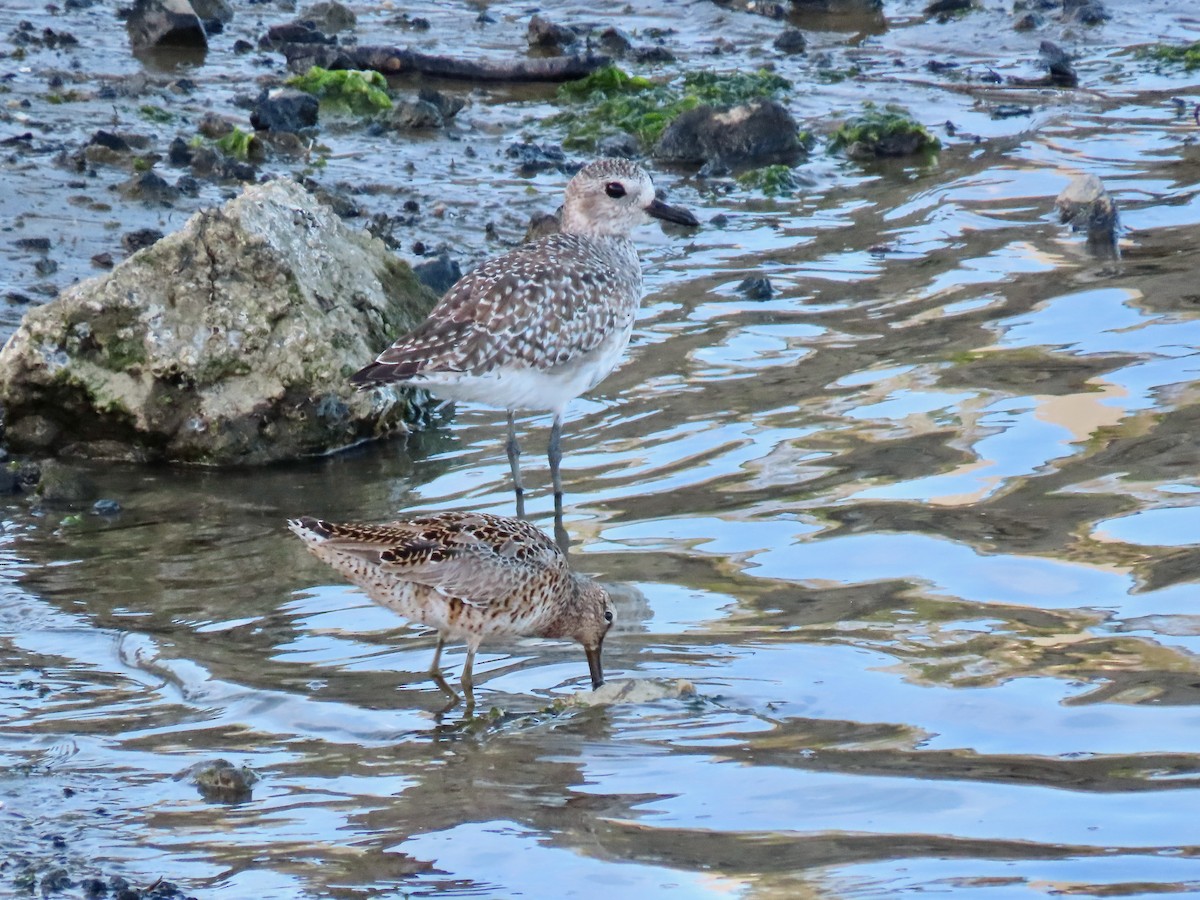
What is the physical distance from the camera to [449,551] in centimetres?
729

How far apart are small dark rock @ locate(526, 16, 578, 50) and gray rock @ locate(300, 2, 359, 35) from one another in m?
1.91

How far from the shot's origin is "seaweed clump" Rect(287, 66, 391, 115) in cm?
1599

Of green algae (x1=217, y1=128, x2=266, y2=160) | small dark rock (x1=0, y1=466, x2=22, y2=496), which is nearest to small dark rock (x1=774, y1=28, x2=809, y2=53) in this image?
green algae (x1=217, y1=128, x2=266, y2=160)

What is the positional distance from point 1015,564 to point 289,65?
1125 cm

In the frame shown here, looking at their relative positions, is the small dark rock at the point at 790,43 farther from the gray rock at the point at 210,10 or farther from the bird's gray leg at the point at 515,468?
the bird's gray leg at the point at 515,468

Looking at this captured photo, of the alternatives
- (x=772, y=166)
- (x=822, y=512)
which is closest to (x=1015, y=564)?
(x=822, y=512)

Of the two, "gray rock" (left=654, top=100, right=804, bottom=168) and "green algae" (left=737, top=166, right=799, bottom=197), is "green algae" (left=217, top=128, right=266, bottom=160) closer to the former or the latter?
"gray rock" (left=654, top=100, right=804, bottom=168)

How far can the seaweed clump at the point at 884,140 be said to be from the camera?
1539 centimetres

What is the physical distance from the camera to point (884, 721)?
6.33m

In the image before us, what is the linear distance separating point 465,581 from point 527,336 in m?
2.59

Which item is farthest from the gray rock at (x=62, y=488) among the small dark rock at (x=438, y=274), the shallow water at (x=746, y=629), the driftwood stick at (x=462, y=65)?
the driftwood stick at (x=462, y=65)

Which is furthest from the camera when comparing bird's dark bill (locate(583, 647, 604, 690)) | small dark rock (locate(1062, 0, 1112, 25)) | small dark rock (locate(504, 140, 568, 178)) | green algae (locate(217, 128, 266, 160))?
small dark rock (locate(1062, 0, 1112, 25))

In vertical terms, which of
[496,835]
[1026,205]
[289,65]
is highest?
[289,65]

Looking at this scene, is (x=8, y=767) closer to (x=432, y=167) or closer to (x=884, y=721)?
(x=884, y=721)
